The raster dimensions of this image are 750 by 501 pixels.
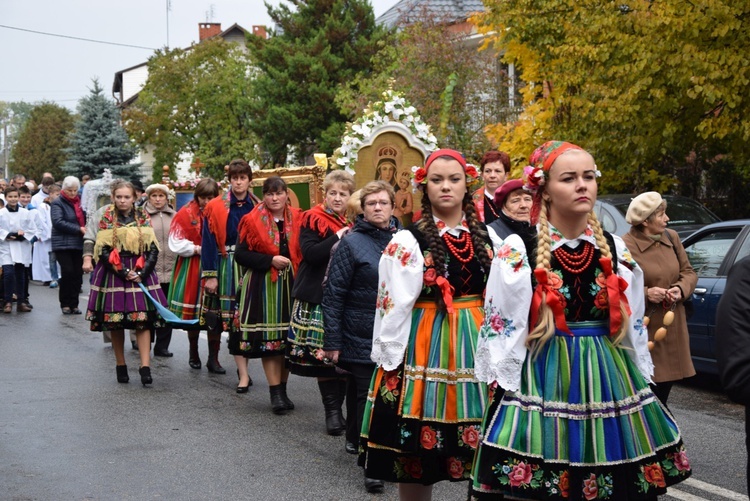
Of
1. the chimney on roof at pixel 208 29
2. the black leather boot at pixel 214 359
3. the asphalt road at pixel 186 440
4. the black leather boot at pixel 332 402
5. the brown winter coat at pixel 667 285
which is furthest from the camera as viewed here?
the chimney on roof at pixel 208 29

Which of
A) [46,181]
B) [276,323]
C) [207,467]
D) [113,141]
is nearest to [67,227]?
[46,181]

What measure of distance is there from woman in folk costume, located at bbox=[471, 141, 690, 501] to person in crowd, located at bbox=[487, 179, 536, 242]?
7.88 ft

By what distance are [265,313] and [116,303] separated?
170 centimetres

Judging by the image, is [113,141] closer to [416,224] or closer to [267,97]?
[267,97]

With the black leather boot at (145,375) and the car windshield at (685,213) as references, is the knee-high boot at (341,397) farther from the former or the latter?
the car windshield at (685,213)

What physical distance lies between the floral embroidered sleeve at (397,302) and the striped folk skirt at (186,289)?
5.85 meters

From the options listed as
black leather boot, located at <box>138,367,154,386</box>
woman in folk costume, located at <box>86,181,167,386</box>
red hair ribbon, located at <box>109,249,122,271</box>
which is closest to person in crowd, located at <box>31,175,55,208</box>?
woman in folk costume, located at <box>86,181,167,386</box>

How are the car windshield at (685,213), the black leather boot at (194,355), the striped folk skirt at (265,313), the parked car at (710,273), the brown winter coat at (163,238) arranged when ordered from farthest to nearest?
the car windshield at (685,213) < the brown winter coat at (163,238) < the black leather boot at (194,355) < the parked car at (710,273) < the striped folk skirt at (265,313)

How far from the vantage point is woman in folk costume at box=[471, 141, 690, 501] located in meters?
3.92

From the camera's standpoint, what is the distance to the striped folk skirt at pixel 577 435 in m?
3.92

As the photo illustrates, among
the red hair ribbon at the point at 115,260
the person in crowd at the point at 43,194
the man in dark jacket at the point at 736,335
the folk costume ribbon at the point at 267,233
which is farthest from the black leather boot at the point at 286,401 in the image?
the person in crowd at the point at 43,194

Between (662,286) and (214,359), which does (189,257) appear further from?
(662,286)

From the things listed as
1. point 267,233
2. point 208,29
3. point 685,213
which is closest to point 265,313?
point 267,233

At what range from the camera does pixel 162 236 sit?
11.7m
